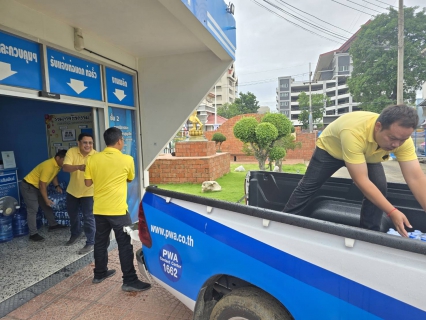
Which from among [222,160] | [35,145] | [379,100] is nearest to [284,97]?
[379,100]

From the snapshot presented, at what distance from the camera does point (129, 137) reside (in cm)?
538

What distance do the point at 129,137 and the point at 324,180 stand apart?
380 centimetres

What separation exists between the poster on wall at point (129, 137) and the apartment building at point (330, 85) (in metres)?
65.2

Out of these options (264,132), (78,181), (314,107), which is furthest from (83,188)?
(314,107)

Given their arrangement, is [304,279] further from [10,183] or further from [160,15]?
[10,183]

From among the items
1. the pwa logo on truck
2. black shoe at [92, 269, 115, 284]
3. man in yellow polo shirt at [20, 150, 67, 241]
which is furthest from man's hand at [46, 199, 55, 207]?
the pwa logo on truck

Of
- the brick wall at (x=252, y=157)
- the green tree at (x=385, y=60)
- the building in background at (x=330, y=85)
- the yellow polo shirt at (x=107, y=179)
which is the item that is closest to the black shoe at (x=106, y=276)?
the yellow polo shirt at (x=107, y=179)

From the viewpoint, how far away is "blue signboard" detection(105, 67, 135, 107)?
15.8 feet

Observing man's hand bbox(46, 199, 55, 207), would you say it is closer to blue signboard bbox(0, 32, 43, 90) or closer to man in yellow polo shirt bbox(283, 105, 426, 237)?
blue signboard bbox(0, 32, 43, 90)

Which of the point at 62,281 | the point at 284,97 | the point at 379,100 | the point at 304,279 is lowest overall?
the point at 62,281

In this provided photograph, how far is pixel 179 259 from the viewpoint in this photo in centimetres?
214

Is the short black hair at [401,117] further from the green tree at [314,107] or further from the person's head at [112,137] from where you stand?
the green tree at [314,107]

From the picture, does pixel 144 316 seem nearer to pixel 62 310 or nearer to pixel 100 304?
pixel 100 304

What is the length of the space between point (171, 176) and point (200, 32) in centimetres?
704
